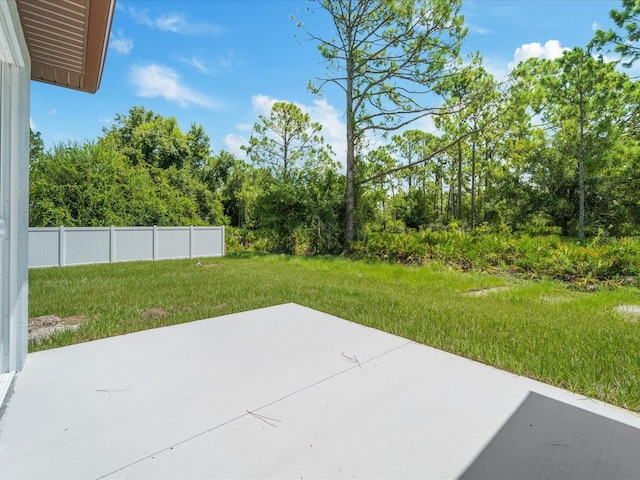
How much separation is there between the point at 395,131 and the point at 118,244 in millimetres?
10257

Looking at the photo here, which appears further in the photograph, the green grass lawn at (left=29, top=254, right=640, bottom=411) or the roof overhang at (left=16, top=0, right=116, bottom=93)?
the green grass lawn at (left=29, top=254, right=640, bottom=411)

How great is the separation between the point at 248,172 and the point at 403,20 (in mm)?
11435

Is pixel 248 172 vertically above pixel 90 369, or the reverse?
pixel 248 172

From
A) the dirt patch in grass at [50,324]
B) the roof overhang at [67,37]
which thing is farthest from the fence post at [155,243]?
the roof overhang at [67,37]

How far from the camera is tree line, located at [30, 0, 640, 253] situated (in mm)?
9828

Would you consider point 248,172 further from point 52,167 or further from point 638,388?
point 638,388

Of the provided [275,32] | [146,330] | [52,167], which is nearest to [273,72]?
[275,32]

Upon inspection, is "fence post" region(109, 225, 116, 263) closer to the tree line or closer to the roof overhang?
the tree line

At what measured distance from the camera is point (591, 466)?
1467 mm

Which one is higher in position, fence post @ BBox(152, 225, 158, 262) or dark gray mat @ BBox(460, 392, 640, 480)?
fence post @ BBox(152, 225, 158, 262)

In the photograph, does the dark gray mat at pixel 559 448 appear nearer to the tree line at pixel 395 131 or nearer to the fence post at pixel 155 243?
the tree line at pixel 395 131

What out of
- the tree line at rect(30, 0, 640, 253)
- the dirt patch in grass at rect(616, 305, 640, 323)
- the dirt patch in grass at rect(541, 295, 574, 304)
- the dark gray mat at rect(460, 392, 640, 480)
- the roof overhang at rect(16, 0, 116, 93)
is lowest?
the dark gray mat at rect(460, 392, 640, 480)

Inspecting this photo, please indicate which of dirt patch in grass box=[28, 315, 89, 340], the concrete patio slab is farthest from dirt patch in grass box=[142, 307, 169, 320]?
the concrete patio slab

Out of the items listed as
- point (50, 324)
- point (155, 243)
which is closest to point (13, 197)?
point (50, 324)
